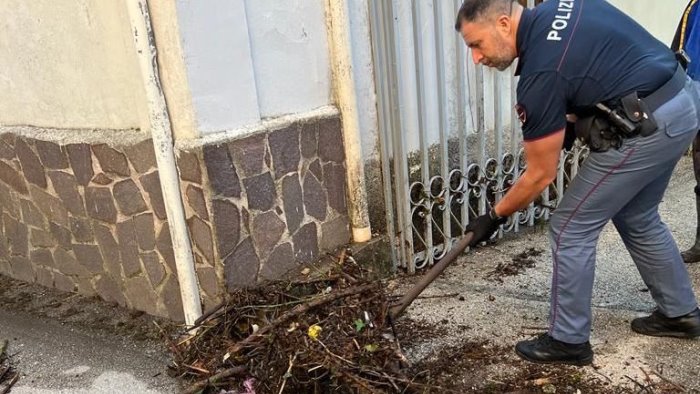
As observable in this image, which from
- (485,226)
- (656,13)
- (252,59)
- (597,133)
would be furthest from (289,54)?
(656,13)

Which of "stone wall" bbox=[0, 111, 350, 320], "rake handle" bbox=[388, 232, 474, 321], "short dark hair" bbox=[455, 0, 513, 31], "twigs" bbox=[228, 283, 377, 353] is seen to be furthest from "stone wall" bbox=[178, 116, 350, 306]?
"short dark hair" bbox=[455, 0, 513, 31]

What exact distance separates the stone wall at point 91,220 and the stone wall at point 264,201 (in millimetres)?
339

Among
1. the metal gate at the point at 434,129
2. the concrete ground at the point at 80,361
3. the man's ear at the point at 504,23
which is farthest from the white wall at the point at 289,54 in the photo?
the concrete ground at the point at 80,361

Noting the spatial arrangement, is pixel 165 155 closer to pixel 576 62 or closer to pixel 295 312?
pixel 295 312

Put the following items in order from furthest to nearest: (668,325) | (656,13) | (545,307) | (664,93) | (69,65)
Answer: (656,13), (69,65), (545,307), (668,325), (664,93)

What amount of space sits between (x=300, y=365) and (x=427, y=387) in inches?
21.5

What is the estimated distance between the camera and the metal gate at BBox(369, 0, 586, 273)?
12.4ft

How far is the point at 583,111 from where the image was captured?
8.66 feet

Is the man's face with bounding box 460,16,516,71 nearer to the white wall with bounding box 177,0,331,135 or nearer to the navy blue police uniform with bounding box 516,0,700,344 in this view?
the navy blue police uniform with bounding box 516,0,700,344

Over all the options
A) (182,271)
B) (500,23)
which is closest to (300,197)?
(182,271)

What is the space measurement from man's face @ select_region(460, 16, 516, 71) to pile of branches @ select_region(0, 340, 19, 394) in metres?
2.88

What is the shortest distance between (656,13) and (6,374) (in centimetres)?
583

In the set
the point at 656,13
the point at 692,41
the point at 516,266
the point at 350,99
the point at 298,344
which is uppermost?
the point at 656,13

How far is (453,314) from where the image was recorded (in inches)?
138
